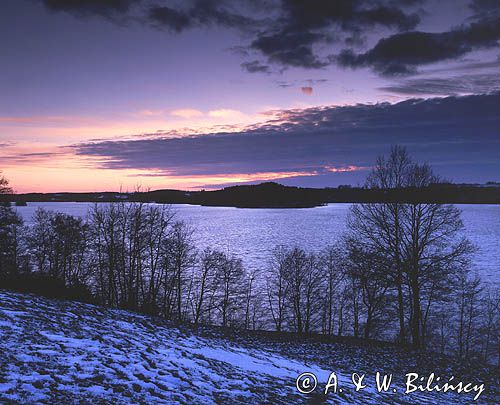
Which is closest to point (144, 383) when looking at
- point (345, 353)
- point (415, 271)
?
point (345, 353)

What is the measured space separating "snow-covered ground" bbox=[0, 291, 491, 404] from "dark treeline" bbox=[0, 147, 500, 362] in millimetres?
4155

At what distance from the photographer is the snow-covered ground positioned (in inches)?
236

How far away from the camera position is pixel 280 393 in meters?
8.21

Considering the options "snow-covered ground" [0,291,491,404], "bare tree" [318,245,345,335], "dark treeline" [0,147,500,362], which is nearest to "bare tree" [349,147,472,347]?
"dark treeline" [0,147,500,362]

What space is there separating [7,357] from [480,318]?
50739 millimetres

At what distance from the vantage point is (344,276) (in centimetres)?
4250

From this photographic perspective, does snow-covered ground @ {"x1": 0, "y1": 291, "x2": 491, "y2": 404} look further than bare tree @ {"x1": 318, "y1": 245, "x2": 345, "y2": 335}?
No

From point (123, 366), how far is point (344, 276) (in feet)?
127

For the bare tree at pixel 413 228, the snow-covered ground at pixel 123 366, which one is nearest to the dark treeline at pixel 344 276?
the bare tree at pixel 413 228

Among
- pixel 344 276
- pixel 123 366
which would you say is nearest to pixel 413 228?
pixel 123 366

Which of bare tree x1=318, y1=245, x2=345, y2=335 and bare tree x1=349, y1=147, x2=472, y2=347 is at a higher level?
bare tree x1=349, y1=147, x2=472, y2=347

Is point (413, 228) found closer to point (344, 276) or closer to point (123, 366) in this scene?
point (123, 366)

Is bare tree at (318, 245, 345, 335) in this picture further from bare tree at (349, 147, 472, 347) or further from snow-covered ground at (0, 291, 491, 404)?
snow-covered ground at (0, 291, 491, 404)

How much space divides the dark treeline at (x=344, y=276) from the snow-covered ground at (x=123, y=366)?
416 centimetres
